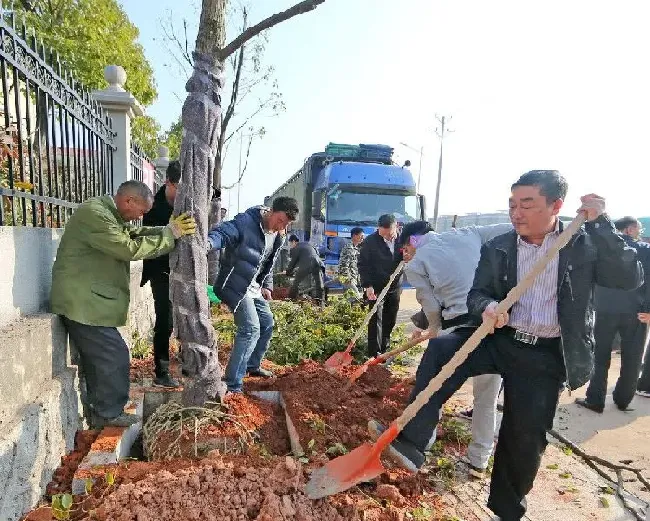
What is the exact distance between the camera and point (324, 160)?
14438 mm

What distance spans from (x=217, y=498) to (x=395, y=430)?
96 cm

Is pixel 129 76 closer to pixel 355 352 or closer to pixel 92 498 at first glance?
pixel 355 352

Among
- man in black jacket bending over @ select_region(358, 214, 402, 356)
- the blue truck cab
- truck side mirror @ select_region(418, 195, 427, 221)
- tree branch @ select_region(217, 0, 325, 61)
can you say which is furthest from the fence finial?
truck side mirror @ select_region(418, 195, 427, 221)

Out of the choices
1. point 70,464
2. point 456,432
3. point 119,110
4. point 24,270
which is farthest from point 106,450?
point 119,110

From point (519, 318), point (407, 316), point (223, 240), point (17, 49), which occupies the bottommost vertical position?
point (407, 316)

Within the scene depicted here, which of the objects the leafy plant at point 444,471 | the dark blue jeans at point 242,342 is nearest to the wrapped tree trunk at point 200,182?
the dark blue jeans at point 242,342

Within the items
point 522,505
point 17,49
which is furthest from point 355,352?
point 17,49

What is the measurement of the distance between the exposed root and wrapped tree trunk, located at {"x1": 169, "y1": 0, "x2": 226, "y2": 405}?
0.34 feet

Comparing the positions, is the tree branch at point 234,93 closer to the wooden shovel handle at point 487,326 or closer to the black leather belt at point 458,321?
the black leather belt at point 458,321

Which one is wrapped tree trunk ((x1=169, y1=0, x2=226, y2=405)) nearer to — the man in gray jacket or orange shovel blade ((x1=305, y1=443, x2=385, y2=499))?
orange shovel blade ((x1=305, y1=443, x2=385, y2=499))

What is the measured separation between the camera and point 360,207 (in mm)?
12703

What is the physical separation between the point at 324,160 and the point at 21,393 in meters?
12.5

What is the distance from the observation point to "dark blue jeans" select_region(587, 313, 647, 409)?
4.88m

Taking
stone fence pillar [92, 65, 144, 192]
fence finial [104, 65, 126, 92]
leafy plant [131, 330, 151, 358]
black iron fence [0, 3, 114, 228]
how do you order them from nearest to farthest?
black iron fence [0, 3, 114, 228]
leafy plant [131, 330, 151, 358]
stone fence pillar [92, 65, 144, 192]
fence finial [104, 65, 126, 92]
